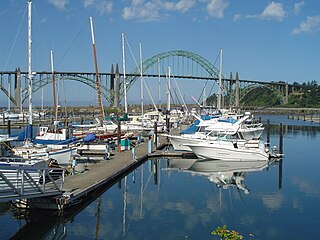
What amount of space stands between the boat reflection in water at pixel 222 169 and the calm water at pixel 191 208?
0.07 metres

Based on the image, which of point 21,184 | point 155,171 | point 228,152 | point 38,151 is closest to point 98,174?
point 38,151

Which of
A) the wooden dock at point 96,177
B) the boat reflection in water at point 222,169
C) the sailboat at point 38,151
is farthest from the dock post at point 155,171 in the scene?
the sailboat at point 38,151

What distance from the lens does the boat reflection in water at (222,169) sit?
29.6 meters

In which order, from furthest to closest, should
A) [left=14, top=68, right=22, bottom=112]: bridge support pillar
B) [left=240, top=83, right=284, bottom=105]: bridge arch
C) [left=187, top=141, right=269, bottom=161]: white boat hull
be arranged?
[left=240, top=83, right=284, bottom=105]: bridge arch < [left=14, top=68, right=22, bottom=112]: bridge support pillar < [left=187, top=141, right=269, bottom=161]: white boat hull

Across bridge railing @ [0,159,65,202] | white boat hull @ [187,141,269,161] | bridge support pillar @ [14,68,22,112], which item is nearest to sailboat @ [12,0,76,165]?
bridge railing @ [0,159,65,202]

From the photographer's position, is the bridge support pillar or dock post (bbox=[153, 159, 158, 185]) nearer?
dock post (bbox=[153, 159, 158, 185])

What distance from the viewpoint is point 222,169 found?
34.2 metres

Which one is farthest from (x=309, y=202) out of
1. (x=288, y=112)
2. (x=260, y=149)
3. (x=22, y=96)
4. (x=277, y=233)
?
(x=288, y=112)

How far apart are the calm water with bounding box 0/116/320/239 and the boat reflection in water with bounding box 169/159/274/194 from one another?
74 mm

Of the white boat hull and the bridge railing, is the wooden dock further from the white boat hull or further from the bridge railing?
the white boat hull

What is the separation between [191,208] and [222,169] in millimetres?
11896

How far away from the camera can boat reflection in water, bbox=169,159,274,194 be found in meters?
29.6

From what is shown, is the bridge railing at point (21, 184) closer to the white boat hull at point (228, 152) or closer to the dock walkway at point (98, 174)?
the dock walkway at point (98, 174)

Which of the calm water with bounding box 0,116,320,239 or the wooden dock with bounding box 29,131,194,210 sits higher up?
the wooden dock with bounding box 29,131,194,210
